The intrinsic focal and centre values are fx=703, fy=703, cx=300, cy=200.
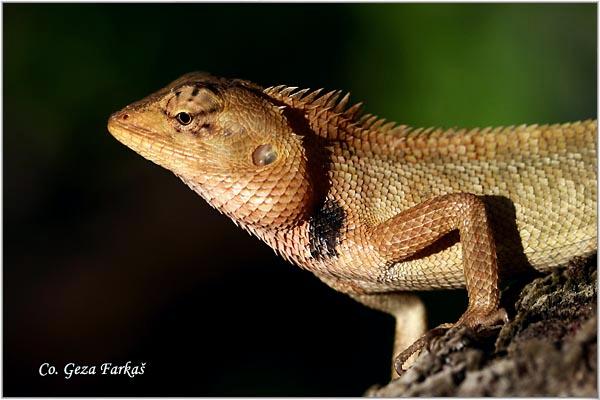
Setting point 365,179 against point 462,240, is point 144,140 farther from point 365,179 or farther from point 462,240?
point 462,240

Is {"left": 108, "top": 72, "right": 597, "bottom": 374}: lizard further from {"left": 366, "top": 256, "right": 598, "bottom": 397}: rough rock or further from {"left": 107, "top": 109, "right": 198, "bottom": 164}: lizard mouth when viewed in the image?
{"left": 366, "top": 256, "right": 598, "bottom": 397}: rough rock

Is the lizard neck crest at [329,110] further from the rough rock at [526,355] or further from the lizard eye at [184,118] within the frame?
the rough rock at [526,355]

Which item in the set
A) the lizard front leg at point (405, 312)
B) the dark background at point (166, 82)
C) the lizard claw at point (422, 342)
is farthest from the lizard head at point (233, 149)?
the dark background at point (166, 82)

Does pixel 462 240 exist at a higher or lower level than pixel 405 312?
higher

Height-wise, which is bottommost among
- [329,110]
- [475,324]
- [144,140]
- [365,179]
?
[475,324]

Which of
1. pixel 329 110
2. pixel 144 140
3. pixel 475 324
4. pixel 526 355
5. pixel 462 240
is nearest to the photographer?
pixel 526 355

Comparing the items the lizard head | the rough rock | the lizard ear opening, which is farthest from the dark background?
the rough rock

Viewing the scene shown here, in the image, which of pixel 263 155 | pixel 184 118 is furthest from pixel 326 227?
pixel 184 118
